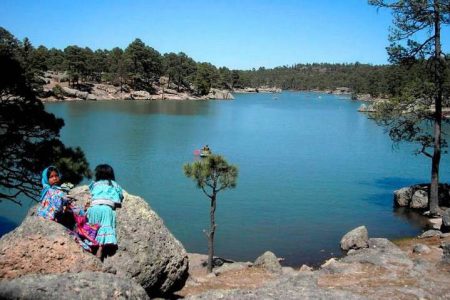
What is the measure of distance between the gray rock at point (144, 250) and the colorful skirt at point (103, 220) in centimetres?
68

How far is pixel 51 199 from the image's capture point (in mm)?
8844

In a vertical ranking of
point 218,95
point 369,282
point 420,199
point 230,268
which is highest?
point 218,95

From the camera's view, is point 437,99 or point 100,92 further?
point 100,92

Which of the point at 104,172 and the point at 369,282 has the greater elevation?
the point at 104,172

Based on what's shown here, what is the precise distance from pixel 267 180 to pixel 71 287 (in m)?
37.4

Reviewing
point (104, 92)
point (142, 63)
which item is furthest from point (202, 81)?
point (104, 92)

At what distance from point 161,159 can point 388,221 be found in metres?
27.7

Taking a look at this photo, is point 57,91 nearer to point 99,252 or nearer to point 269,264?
point 269,264

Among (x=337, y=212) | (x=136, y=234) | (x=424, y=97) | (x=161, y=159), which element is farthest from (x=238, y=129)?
(x=136, y=234)

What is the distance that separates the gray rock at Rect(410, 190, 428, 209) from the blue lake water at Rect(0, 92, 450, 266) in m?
1.19

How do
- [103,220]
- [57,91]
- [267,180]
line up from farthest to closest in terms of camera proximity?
[57,91], [267,180], [103,220]

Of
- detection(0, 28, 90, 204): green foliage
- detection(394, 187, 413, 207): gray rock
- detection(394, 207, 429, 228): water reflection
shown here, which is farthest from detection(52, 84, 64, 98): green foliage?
detection(0, 28, 90, 204): green foliage

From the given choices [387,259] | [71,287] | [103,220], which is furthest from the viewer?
[387,259]

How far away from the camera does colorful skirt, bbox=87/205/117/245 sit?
909cm
